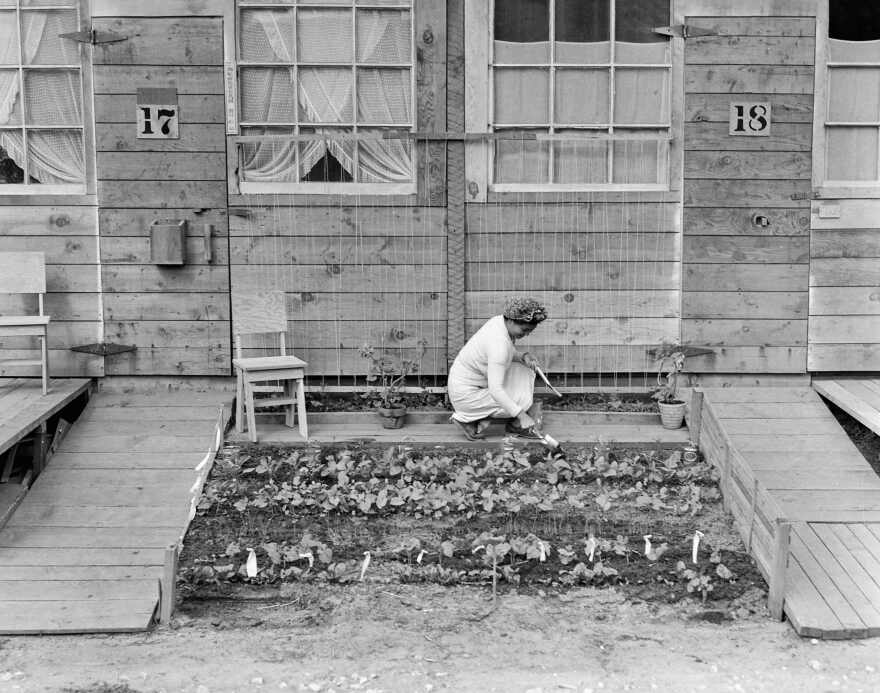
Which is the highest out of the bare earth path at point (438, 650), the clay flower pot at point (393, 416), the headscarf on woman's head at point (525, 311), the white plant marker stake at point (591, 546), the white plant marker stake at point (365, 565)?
the headscarf on woman's head at point (525, 311)

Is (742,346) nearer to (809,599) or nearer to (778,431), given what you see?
(778,431)

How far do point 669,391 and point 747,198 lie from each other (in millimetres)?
1526

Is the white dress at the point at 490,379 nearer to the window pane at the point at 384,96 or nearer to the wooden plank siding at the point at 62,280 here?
the window pane at the point at 384,96

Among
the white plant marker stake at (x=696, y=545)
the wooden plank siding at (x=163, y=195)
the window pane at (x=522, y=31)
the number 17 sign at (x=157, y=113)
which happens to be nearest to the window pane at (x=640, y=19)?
the window pane at (x=522, y=31)

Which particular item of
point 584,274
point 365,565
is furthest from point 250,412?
point 584,274

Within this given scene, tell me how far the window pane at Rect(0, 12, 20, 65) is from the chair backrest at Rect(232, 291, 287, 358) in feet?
7.46

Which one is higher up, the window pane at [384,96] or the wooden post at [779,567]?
the window pane at [384,96]

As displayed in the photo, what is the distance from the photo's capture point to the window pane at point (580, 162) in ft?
23.5

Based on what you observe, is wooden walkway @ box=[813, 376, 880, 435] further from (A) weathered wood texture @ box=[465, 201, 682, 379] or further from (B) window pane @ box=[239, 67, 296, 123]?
(B) window pane @ box=[239, 67, 296, 123]

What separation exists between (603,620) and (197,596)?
77.2 inches

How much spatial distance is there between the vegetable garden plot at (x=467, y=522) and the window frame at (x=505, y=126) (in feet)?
6.37

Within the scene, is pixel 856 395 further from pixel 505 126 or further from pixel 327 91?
pixel 327 91

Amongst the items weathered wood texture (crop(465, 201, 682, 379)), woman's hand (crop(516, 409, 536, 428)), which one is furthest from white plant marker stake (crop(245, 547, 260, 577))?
weathered wood texture (crop(465, 201, 682, 379))

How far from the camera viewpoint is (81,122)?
711cm
